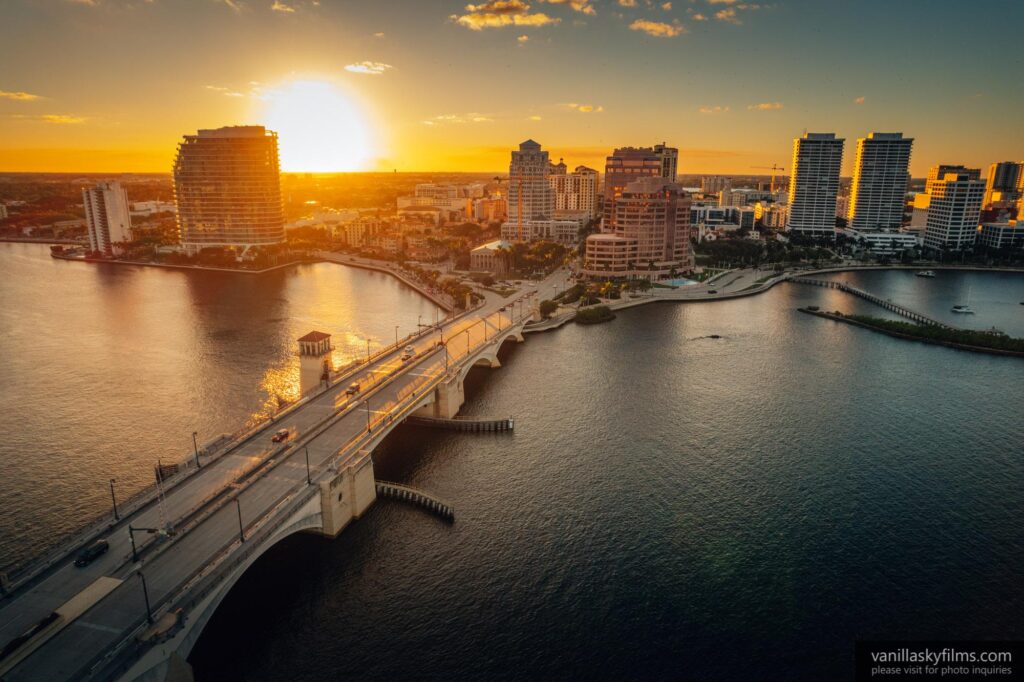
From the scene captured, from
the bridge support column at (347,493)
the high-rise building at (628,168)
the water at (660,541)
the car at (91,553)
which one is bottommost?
the water at (660,541)

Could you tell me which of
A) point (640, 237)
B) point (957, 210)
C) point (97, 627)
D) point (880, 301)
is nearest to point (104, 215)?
point (640, 237)

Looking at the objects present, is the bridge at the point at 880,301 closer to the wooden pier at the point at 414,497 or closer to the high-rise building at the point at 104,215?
the wooden pier at the point at 414,497

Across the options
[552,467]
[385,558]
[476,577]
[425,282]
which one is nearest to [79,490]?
[385,558]

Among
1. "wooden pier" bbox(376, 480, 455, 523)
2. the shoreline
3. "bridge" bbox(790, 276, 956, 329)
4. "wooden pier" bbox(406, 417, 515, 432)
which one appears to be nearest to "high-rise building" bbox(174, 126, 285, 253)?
"wooden pier" bbox(406, 417, 515, 432)

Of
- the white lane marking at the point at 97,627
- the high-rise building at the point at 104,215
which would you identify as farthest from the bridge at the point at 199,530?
the high-rise building at the point at 104,215

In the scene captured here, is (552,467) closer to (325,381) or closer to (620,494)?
(620,494)
